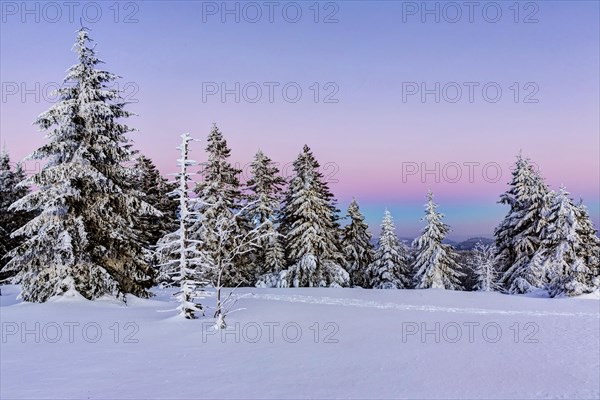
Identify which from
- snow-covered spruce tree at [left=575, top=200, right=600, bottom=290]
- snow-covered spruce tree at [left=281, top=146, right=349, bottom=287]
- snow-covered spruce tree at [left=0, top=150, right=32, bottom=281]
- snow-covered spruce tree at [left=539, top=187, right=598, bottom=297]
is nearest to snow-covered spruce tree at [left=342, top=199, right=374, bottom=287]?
snow-covered spruce tree at [left=281, top=146, right=349, bottom=287]

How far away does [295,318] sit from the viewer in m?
15.8

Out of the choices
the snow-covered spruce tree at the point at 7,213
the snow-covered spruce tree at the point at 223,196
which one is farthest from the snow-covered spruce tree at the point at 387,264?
the snow-covered spruce tree at the point at 7,213

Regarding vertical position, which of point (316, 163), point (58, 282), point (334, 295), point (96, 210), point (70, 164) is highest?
point (316, 163)

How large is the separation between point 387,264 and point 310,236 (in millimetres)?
9310

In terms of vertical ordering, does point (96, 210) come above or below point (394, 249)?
above

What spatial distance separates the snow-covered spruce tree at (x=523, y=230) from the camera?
30281 mm

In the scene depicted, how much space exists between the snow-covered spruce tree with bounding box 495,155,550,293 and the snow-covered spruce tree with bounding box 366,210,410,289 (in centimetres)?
813

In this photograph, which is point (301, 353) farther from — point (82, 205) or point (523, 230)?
point (523, 230)

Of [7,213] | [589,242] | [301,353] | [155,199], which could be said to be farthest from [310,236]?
[7,213]

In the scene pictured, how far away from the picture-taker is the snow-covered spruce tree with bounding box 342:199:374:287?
126 feet

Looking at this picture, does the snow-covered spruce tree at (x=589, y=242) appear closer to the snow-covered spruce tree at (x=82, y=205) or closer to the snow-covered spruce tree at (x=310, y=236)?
the snow-covered spruce tree at (x=310, y=236)

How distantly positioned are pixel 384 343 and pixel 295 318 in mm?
4800

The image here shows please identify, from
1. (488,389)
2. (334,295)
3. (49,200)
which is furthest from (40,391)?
(334,295)

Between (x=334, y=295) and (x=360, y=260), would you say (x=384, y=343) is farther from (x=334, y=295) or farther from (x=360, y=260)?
(x=360, y=260)
